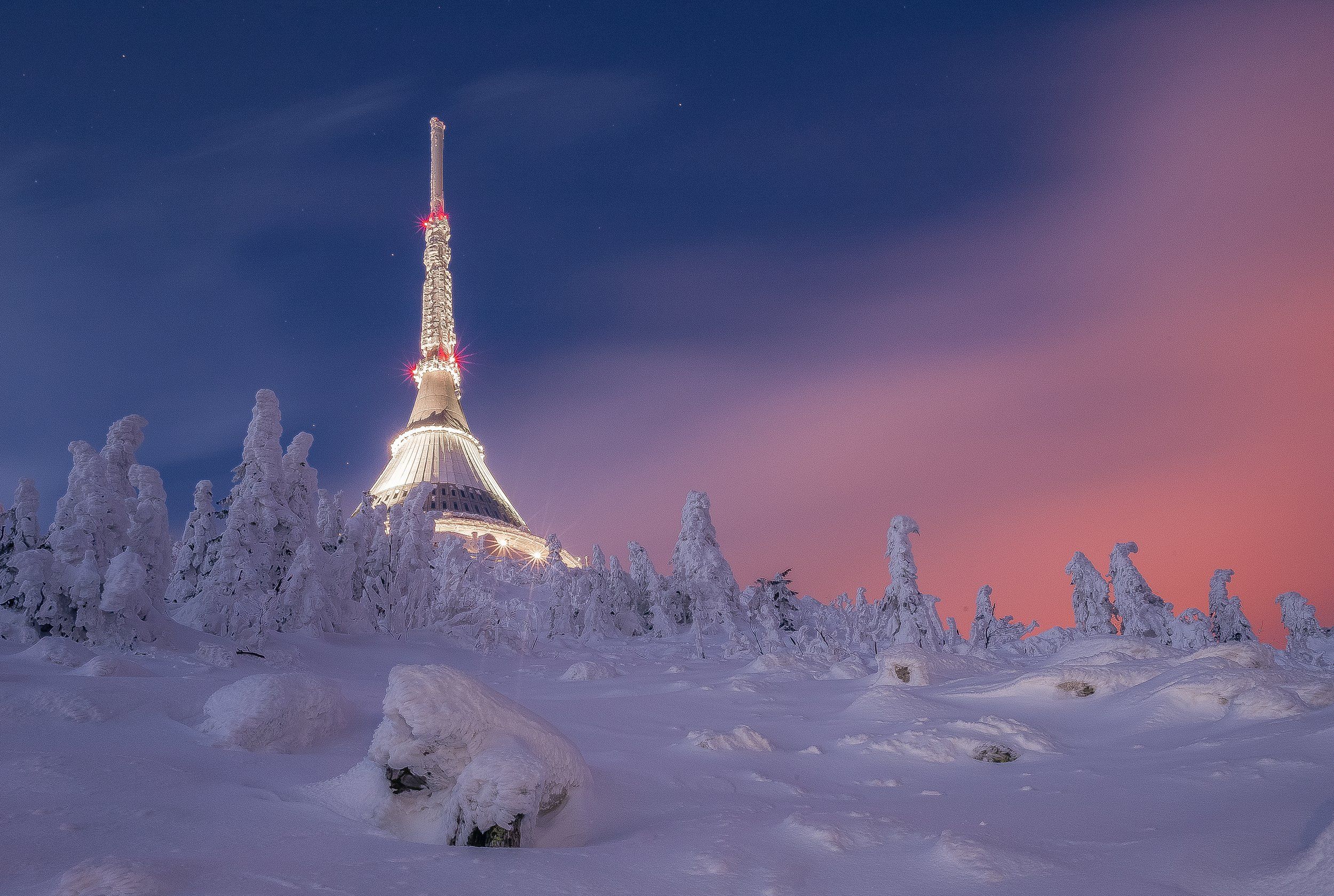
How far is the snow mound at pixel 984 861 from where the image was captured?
433cm

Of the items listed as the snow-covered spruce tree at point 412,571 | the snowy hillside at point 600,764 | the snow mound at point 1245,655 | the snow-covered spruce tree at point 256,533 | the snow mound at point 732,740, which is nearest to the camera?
the snowy hillside at point 600,764

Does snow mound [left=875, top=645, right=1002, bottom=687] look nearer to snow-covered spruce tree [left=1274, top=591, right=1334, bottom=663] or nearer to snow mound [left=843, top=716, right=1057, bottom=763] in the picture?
snow mound [left=843, top=716, right=1057, bottom=763]

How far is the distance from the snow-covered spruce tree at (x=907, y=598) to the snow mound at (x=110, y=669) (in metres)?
24.4

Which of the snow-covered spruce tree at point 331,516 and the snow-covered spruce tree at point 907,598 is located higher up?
the snow-covered spruce tree at point 331,516

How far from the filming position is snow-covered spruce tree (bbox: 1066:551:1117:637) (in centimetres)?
3209

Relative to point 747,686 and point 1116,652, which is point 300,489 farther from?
point 1116,652

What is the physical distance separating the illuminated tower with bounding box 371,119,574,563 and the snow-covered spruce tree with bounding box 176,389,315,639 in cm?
5414

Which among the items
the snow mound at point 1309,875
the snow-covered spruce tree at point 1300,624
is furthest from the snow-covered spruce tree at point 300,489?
the snow-covered spruce tree at point 1300,624

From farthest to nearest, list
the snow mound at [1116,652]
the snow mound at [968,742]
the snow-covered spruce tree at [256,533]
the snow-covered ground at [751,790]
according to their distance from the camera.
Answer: the snow-covered spruce tree at [256,533], the snow mound at [1116,652], the snow mound at [968,742], the snow-covered ground at [751,790]

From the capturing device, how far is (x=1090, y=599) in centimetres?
3238

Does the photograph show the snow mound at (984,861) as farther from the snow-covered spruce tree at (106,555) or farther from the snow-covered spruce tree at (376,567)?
the snow-covered spruce tree at (376,567)

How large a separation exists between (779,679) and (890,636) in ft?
50.2

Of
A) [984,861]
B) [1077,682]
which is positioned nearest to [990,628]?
[1077,682]

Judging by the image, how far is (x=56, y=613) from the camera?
13.1 meters
